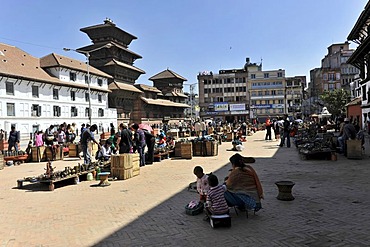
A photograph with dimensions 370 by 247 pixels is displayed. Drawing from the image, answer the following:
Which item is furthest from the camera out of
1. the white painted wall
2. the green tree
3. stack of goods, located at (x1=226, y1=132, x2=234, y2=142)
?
the green tree

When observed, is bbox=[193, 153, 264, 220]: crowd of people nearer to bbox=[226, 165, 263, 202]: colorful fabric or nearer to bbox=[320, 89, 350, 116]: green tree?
bbox=[226, 165, 263, 202]: colorful fabric

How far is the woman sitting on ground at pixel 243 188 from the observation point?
20.2 ft

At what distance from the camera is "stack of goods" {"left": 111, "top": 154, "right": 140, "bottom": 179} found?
1072cm

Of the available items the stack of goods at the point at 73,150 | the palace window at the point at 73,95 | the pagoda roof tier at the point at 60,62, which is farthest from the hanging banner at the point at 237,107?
the stack of goods at the point at 73,150

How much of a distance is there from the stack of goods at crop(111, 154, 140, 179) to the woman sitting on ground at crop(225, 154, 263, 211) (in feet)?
16.7

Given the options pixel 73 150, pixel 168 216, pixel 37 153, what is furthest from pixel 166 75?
pixel 168 216

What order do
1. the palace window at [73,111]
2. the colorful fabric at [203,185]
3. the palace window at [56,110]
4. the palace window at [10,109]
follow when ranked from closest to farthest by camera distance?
the colorful fabric at [203,185] → the palace window at [10,109] → the palace window at [56,110] → the palace window at [73,111]

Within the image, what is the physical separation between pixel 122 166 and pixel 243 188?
5.40 metres

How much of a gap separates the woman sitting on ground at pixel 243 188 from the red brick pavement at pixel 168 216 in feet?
1.08

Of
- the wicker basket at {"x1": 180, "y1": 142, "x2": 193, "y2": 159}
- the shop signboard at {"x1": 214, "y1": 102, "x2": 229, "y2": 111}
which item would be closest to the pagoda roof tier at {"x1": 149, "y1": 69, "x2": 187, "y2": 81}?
the shop signboard at {"x1": 214, "y1": 102, "x2": 229, "y2": 111}

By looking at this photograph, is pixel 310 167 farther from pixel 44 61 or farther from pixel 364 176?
pixel 44 61

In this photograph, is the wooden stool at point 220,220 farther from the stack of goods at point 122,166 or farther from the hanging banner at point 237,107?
the hanging banner at point 237,107

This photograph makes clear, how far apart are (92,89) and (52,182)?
125 ft

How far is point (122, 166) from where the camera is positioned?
10.7 meters
